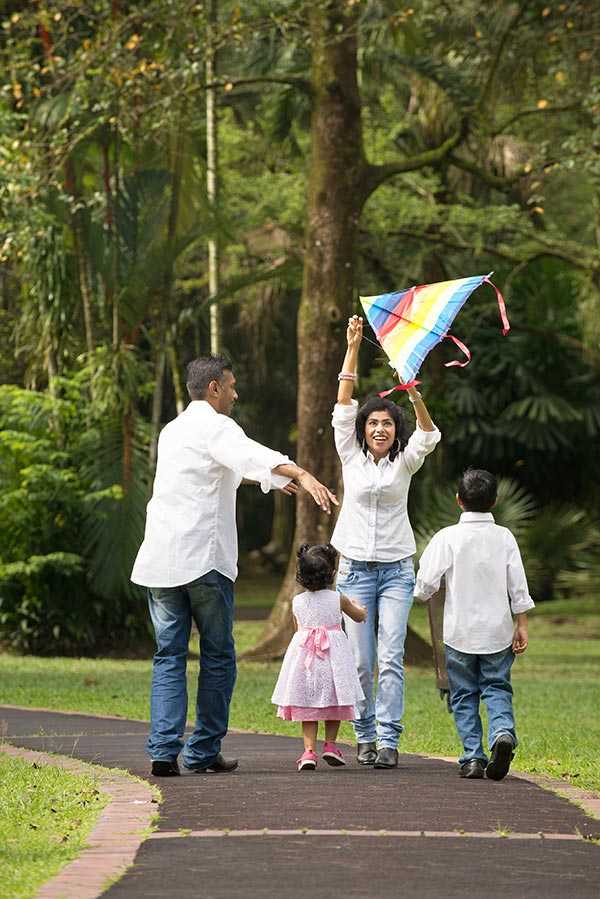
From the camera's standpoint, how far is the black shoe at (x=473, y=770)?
8.30 meters

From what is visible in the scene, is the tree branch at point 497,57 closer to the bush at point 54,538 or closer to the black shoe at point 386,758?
the bush at point 54,538

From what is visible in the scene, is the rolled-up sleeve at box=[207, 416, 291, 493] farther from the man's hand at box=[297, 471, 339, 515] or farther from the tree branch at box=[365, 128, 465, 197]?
the tree branch at box=[365, 128, 465, 197]

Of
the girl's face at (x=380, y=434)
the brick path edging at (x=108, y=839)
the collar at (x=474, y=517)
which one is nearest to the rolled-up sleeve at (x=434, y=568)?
the collar at (x=474, y=517)

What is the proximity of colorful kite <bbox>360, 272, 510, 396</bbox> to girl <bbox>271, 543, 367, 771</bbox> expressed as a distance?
1.16 meters

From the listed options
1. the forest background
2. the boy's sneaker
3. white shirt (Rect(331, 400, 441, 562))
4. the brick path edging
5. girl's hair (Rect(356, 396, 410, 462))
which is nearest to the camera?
the brick path edging

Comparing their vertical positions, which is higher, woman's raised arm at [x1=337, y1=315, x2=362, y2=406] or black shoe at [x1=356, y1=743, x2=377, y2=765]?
woman's raised arm at [x1=337, y1=315, x2=362, y2=406]

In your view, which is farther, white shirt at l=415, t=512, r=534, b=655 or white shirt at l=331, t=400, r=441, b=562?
white shirt at l=331, t=400, r=441, b=562

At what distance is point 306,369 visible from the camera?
18656 millimetres

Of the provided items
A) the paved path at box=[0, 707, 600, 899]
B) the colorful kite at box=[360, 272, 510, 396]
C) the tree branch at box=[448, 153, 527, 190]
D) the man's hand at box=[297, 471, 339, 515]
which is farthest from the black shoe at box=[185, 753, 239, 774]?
the tree branch at box=[448, 153, 527, 190]

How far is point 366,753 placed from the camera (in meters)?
8.81

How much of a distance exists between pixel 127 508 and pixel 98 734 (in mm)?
8182

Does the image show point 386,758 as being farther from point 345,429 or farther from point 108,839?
point 108,839

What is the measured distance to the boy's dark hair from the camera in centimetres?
864

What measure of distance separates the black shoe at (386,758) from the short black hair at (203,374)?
6.47ft
